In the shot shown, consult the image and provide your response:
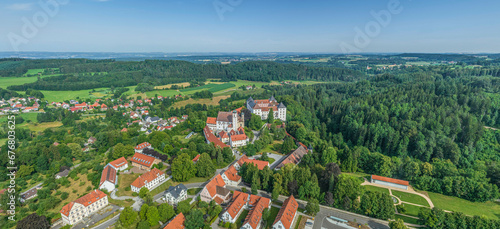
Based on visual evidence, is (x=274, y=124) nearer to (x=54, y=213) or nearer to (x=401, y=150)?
(x=401, y=150)

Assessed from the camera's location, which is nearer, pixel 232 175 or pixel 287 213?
pixel 287 213

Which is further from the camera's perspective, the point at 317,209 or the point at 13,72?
the point at 13,72

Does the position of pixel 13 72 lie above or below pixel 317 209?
above

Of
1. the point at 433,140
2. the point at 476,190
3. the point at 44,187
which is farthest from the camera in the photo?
the point at 433,140

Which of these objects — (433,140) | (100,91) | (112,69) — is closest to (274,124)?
(433,140)

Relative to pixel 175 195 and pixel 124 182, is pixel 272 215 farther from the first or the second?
pixel 124 182

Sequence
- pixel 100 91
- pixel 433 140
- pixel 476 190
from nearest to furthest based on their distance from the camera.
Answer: pixel 476 190 → pixel 433 140 → pixel 100 91

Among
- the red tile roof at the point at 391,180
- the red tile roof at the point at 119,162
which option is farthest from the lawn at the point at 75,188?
the red tile roof at the point at 391,180

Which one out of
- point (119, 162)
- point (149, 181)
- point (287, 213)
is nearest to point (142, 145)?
point (119, 162)
